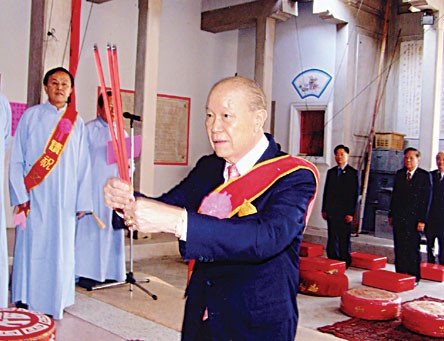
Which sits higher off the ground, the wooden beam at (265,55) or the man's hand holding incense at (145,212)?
the wooden beam at (265,55)

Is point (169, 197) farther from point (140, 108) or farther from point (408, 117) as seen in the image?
point (408, 117)

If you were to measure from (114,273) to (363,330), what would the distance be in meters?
2.15

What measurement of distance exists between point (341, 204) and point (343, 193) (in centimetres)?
14

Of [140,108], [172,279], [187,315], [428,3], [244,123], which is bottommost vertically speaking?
[172,279]

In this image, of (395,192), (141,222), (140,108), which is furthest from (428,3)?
(141,222)

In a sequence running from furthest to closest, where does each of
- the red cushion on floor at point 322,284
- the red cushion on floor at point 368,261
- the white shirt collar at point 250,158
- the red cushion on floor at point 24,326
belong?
1. the red cushion on floor at point 368,261
2. the red cushion on floor at point 322,284
3. the red cushion on floor at point 24,326
4. the white shirt collar at point 250,158

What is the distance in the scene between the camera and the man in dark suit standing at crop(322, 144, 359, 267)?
6.72m

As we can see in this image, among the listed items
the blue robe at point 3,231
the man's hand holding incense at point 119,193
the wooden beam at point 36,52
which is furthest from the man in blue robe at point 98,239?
the man's hand holding incense at point 119,193

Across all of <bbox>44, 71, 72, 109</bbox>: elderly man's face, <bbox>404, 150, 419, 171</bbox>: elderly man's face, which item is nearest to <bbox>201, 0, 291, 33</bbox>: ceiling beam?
<bbox>404, 150, 419, 171</bbox>: elderly man's face

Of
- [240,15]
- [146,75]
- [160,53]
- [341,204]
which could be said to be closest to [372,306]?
[341,204]

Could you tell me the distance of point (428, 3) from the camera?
6824mm

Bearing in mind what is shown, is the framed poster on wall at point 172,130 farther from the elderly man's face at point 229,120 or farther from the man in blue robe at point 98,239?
the elderly man's face at point 229,120

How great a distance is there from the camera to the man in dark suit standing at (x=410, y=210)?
5926 mm

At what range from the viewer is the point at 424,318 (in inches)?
166
